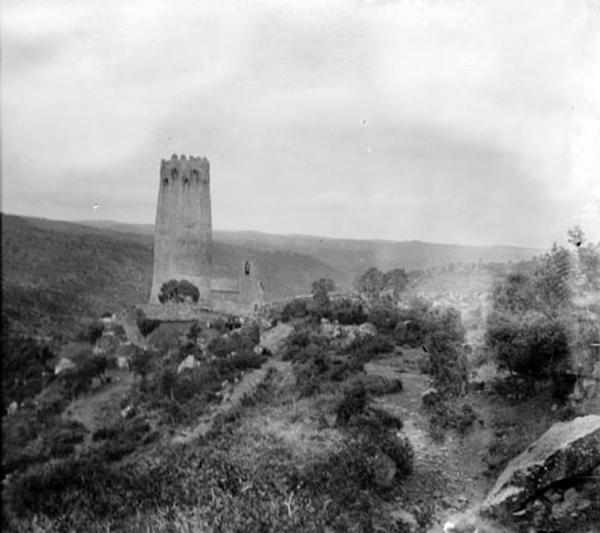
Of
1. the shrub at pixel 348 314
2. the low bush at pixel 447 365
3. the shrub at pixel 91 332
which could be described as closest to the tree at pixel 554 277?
the low bush at pixel 447 365

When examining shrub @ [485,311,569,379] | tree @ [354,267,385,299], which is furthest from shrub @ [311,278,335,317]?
shrub @ [485,311,569,379]

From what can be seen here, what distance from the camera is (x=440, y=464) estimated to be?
6.98 metres

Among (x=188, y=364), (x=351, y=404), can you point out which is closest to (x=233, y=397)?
(x=188, y=364)

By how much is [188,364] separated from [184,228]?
18.0 feet

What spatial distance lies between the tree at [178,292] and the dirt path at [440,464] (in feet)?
23.1

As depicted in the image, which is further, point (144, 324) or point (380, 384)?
point (144, 324)

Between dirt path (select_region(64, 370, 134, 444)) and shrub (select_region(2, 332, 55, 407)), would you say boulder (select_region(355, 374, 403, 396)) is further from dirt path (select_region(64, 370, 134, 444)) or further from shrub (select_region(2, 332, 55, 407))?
shrub (select_region(2, 332, 55, 407))

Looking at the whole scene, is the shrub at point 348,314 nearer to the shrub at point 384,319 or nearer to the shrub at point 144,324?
the shrub at point 384,319

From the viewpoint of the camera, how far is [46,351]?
557 centimetres

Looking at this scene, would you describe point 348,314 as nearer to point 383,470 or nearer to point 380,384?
point 380,384

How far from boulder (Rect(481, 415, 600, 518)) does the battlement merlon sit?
491 centimetres

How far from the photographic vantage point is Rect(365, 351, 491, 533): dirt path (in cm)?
640

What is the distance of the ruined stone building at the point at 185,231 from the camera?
8930 millimetres

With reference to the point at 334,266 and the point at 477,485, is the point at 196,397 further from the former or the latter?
the point at 334,266
